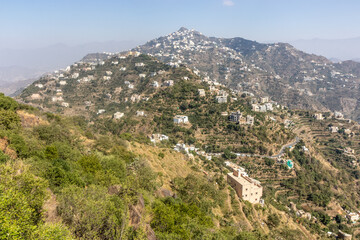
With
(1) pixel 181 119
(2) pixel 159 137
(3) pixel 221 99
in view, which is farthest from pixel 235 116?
(2) pixel 159 137

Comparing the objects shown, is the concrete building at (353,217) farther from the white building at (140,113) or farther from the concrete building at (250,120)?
the white building at (140,113)

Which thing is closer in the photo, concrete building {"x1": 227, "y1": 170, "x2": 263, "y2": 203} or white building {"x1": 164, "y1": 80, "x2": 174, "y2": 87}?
concrete building {"x1": 227, "y1": 170, "x2": 263, "y2": 203}

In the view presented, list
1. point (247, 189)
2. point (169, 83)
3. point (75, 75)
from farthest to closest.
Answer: point (75, 75) → point (169, 83) → point (247, 189)

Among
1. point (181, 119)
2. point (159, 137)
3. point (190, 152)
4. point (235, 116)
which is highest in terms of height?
point (235, 116)

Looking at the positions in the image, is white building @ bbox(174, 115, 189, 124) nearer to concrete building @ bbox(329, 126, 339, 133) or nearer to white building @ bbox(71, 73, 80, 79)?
concrete building @ bbox(329, 126, 339, 133)

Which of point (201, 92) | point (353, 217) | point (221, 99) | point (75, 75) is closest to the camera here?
point (353, 217)

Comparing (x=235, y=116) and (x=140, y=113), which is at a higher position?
(x=235, y=116)

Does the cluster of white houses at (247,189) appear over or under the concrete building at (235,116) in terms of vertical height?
under

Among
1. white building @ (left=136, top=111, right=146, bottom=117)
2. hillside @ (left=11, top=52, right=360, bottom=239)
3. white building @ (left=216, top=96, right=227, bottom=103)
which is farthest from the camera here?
white building @ (left=216, top=96, right=227, bottom=103)

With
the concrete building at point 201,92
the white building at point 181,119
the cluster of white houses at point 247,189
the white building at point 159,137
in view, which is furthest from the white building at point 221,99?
the cluster of white houses at point 247,189

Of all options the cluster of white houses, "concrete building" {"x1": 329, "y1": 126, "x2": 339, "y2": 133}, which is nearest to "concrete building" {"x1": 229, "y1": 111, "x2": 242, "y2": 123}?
the cluster of white houses

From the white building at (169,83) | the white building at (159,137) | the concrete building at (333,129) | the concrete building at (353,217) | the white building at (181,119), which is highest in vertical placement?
the white building at (169,83)

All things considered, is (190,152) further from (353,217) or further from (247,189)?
(353,217)
